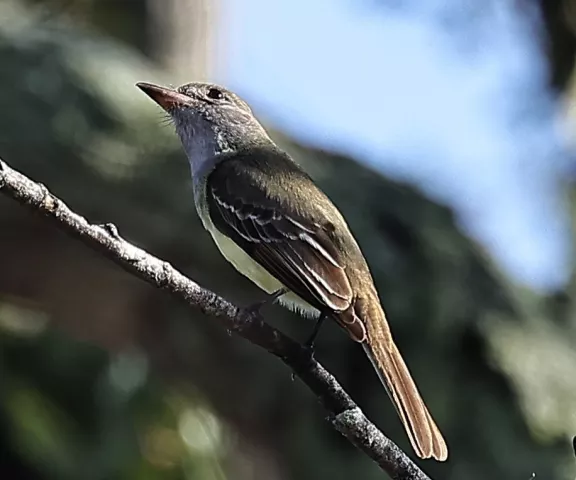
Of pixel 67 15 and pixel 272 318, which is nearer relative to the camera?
pixel 272 318

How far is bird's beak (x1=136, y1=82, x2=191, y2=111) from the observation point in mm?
3033

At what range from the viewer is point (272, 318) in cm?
502

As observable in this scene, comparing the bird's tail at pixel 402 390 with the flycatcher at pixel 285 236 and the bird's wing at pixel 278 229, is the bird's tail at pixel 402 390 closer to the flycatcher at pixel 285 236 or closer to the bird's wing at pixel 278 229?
the flycatcher at pixel 285 236

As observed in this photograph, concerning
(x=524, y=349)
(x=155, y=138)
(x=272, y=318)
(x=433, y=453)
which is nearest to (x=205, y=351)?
(x=272, y=318)

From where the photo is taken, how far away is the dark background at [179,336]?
16.8ft

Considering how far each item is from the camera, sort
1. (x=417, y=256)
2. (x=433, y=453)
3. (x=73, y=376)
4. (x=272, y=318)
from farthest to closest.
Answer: (x=73, y=376)
(x=417, y=256)
(x=272, y=318)
(x=433, y=453)

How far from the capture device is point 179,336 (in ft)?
16.9

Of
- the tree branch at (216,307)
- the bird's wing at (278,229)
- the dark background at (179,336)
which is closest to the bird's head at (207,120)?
the bird's wing at (278,229)

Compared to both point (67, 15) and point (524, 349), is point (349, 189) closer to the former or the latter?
point (524, 349)

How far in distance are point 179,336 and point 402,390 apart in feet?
9.10

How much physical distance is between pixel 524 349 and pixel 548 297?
0.99 meters

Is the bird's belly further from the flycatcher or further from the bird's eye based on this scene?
the bird's eye

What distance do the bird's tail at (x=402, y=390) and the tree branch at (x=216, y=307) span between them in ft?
1.33

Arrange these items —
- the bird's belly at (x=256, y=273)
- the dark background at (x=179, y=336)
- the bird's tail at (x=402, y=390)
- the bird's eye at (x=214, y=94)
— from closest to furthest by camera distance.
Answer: the bird's tail at (x=402, y=390) → the bird's belly at (x=256, y=273) → the bird's eye at (x=214, y=94) → the dark background at (x=179, y=336)
